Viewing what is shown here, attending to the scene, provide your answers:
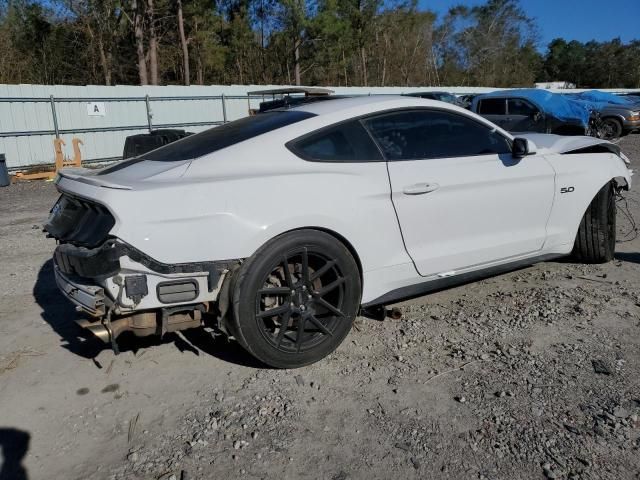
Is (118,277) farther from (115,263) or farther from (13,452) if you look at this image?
(13,452)

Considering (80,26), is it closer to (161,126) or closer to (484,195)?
(161,126)

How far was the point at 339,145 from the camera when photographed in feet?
11.0

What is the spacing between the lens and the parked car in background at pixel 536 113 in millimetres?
14172

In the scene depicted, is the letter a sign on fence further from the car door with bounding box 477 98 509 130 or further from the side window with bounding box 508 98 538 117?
the side window with bounding box 508 98 538 117

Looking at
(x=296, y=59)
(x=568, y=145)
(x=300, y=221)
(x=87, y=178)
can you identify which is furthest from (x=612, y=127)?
(x=296, y=59)

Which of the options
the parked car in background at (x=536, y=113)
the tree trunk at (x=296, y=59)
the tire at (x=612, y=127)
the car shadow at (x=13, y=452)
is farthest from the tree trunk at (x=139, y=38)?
the car shadow at (x=13, y=452)

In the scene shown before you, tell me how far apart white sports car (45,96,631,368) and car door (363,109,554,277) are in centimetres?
1

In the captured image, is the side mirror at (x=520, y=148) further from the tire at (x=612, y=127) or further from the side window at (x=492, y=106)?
the tire at (x=612, y=127)

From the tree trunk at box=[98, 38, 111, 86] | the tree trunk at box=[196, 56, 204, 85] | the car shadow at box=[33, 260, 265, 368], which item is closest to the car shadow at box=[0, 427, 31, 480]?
the car shadow at box=[33, 260, 265, 368]

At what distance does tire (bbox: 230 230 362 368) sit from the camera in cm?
294

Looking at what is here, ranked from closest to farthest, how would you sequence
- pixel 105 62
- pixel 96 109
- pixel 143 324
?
pixel 143 324, pixel 96 109, pixel 105 62

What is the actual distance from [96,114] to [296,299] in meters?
15.2

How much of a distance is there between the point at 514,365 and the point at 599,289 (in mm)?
1626

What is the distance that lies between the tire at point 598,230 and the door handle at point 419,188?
1894 millimetres
